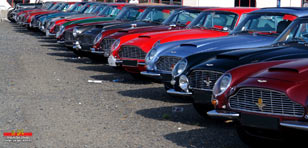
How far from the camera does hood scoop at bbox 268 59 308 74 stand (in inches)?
222

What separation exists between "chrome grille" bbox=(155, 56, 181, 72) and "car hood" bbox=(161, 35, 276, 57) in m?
0.07

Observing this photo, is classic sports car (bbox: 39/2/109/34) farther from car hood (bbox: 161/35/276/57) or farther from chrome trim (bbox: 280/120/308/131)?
chrome trim (bbox: 280/120/308/131)

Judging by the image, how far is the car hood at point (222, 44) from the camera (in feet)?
30.1

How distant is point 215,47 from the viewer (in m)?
9.30

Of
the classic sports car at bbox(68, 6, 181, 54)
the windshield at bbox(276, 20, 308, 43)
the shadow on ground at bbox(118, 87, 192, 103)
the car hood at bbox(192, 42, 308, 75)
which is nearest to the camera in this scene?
the car hood at bbox(192, 42, 308, 75)

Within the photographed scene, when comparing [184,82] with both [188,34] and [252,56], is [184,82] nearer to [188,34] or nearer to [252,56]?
[252,56]

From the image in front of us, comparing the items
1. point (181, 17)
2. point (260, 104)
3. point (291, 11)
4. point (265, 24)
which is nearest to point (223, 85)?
point (260, 104)

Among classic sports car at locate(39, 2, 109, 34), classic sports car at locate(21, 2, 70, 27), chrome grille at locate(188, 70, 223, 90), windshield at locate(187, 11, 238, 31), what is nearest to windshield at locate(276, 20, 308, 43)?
chrome grille at locate(188, 70, 223, 90)

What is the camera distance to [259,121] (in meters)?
5.54

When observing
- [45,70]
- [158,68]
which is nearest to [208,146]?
[158,68]

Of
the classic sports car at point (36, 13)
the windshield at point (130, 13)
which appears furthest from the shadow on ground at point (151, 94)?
the classic sports car at point (36, 13)

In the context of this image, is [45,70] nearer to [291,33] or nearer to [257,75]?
[291,33]

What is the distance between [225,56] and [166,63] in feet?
7.77

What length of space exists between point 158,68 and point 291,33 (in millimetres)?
2709
